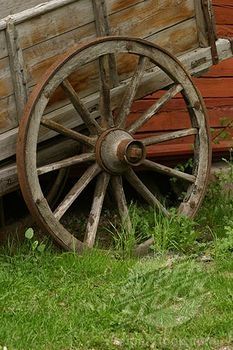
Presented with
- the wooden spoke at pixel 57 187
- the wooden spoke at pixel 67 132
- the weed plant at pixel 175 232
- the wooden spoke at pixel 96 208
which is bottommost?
the weed plant at pixel 175 232

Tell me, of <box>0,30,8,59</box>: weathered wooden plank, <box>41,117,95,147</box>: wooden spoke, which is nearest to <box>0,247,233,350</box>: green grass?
<box>41,117,95,147</box>: wooden spoke

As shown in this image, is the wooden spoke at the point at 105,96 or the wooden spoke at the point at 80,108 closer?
the wooden spoke at the point at 80,108

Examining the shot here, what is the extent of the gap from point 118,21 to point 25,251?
5.52 feet

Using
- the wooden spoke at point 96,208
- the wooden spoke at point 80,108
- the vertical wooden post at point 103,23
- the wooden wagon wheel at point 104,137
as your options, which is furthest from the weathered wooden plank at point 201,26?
the wooden spoke at point 96,208

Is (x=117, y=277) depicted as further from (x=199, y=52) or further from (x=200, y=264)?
(x=199, y=52)

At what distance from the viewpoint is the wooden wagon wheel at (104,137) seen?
5.82 metres

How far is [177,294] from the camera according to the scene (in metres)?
5.38

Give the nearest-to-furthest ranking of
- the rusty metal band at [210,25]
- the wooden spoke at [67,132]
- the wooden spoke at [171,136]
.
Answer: the wooden spoke at [67,132]
the wooden spoke at [171,136]
the rusty metal band at [210,25]

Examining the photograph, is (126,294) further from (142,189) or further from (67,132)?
(142,189)

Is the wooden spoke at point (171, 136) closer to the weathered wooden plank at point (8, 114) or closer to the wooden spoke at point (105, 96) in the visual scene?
the wooden spoke at point (105, 96)

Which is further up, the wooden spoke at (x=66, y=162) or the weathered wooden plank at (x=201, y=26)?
the weathered wooden plank at (x=201, y=26)

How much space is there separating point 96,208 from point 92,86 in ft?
2.72

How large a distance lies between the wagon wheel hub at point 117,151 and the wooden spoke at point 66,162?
0.07 metres

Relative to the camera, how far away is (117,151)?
6.25 m
